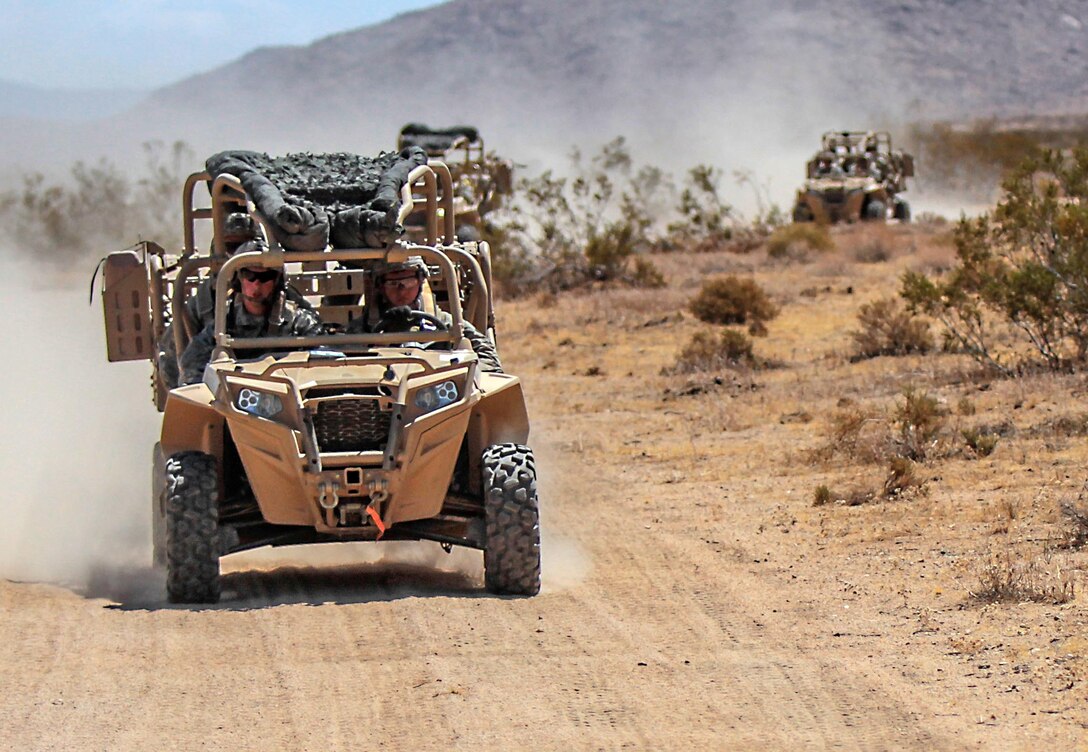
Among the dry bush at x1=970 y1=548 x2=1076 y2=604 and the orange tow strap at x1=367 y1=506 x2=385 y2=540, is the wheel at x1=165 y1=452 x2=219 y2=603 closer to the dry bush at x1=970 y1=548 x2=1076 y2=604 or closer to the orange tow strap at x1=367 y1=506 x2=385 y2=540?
the orange tow strap at x1=367 y1=506 x2=385 y2=540

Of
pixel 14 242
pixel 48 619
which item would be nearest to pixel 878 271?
pixel 14 242

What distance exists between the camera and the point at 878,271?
95.9ft

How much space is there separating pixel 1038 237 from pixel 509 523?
390 inches

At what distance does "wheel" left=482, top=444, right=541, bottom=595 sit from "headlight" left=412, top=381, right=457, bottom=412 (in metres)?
0.44

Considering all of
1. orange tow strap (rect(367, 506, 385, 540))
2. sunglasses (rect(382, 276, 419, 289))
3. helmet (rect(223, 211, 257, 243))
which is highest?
helmet (rect(223, 211, 257, 243))

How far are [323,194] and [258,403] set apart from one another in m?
1.51

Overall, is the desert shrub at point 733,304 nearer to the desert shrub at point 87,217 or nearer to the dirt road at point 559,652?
the dirt road at point 559,652

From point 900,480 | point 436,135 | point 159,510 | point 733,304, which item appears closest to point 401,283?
point 159,510

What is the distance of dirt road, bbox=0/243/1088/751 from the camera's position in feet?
21.9

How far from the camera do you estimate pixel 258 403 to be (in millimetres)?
8789

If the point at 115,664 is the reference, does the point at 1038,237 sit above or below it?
above

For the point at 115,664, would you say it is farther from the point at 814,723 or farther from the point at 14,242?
the point at 14,242

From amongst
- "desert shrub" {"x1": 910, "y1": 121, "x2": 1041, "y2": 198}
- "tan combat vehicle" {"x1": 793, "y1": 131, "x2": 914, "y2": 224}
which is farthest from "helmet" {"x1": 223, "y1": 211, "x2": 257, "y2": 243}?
"desert shrub" {"x1": 910, "y1": 121, "x2": 1041, "y2": 198}

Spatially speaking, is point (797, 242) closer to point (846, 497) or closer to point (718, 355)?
point (718, 355)
